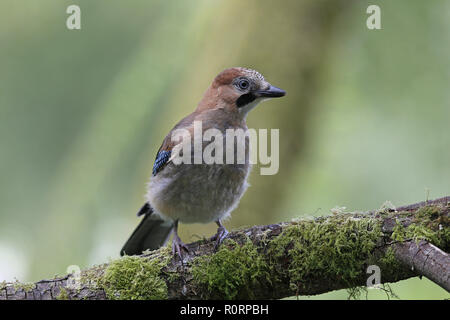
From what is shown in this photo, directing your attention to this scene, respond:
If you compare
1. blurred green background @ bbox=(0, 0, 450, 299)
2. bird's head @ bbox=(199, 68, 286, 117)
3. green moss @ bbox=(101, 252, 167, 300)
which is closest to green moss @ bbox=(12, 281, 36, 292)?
green moss @ bbox=(101, 252, 167, 300)

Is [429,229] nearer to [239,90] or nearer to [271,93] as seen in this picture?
[271,93]

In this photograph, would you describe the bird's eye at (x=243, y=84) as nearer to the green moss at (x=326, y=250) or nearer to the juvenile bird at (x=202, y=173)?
the juvenile bird at (x=202, y=173)

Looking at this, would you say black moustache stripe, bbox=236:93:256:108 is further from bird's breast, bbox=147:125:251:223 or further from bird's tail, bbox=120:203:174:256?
bird's tail, bbox=120:203:174:256

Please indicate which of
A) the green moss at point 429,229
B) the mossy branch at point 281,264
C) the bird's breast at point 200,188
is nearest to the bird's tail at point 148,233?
the bird's breast at point 200,188

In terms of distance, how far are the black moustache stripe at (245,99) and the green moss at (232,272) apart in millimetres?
1701

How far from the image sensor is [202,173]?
15.5 ft

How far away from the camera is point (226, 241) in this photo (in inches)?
159

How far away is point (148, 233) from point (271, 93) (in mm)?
1804

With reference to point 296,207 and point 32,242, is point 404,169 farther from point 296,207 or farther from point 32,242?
point 32,242

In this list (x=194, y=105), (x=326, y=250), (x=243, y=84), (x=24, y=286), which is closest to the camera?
(x=326, y=250)

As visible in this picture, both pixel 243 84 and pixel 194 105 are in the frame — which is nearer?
pixel 243 84

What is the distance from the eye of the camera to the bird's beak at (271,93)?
5066 mm

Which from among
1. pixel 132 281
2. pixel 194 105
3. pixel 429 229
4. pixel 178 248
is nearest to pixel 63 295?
pixel 132 281

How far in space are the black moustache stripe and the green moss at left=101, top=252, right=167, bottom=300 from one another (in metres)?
1.89
